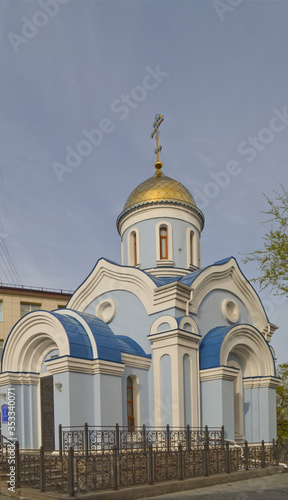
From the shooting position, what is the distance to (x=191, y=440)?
11586 mm

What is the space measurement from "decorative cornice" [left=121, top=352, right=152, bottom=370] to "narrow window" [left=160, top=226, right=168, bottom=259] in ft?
14.5

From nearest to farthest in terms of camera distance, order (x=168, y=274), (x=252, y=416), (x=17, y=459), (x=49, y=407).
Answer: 1. (x=17, y=459)
2. (x=49, y=407)
3. (x=252, y=416)
4. (x=168, y=274)

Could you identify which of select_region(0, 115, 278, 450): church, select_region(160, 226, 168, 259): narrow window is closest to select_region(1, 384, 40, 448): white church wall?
select_region(0, 115, 278, 450): church

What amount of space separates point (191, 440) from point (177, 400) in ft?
3.28

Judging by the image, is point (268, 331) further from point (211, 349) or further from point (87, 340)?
point (87, 340)

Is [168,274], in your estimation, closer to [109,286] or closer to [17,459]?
[109,286]

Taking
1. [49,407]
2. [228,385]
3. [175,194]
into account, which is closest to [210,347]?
[228,385]

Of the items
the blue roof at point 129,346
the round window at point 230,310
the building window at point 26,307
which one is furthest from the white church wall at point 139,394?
the building window at point 26,307

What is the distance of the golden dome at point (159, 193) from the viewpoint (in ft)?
55.0

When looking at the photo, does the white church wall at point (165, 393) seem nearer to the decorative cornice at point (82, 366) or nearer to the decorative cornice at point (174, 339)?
the decorative cornice at point (174, 339)

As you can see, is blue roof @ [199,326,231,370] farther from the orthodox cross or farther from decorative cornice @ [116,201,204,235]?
the orthodox cross

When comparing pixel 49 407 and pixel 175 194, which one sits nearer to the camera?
pixel 49 407

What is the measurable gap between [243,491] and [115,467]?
2730 millimetres

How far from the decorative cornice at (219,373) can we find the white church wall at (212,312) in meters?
1.27
